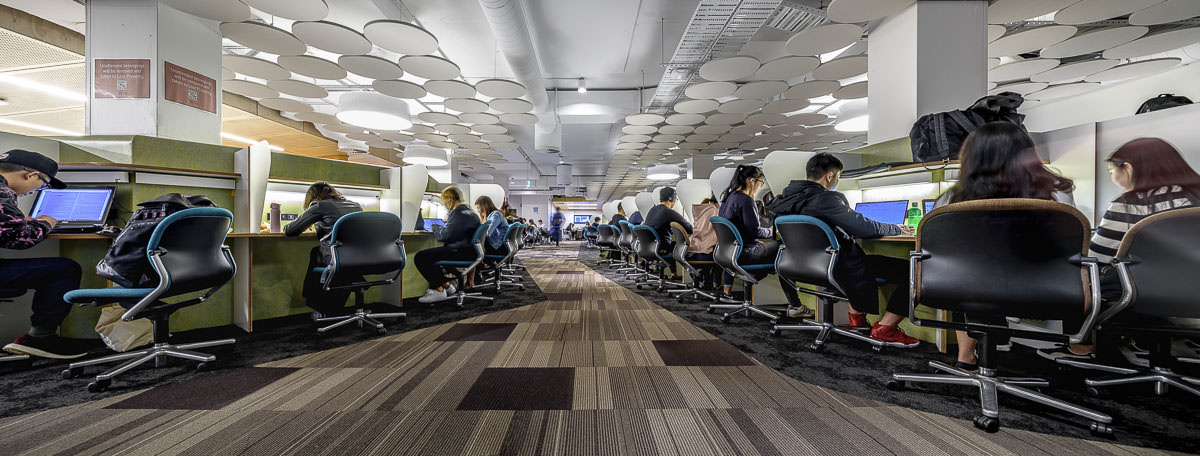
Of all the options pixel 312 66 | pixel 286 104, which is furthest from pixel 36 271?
pixel 286 104

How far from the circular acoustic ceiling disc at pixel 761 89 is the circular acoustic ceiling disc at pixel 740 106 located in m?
0.29

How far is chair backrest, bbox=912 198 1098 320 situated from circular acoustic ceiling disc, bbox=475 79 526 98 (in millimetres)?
4808

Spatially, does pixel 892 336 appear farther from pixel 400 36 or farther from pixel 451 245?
pixel 400 36

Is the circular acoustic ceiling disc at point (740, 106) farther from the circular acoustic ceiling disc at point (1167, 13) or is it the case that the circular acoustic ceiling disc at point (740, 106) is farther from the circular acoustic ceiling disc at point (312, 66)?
the circular acoustic ceiling disc at point (312, 66)

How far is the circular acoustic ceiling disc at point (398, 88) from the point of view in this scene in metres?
5.59

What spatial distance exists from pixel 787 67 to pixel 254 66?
21.9 feet

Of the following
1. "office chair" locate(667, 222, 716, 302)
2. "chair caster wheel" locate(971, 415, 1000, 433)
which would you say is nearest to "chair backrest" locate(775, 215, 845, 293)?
"chair caster wheel" locate(971, 415, 1000, 433)

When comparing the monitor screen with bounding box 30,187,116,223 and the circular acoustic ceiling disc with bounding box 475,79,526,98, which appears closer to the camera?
the monitor screen with bounding box 30,187,116,223

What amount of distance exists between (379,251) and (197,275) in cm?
95

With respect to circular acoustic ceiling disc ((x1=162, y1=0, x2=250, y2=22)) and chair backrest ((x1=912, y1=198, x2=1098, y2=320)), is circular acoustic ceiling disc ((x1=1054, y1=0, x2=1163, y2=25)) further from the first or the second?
circular acoustic ceiling disc ((x1=162, y1=0, x2=250, y2=22))

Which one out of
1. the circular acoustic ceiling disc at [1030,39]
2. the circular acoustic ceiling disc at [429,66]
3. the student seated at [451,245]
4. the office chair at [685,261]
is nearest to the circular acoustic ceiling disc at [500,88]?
the circular acoustic ceiling disc at [429,66]

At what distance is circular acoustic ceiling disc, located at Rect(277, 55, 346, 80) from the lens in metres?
4.70

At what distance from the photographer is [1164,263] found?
4.60ft

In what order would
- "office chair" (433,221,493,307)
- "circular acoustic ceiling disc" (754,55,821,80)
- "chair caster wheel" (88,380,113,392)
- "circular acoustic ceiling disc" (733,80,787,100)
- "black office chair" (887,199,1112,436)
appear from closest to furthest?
1. "black office chair" (887,199,1112,436)
2. "chair caster wheel" (88,380,113,392)
3. "office chair" (433,221,493,307)
4. "circular acoustic ceiling disc" (754,55,821,80)
5. "circular acoustic ceiling disc" (733,80,787,100)
